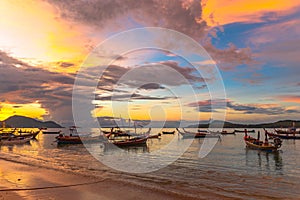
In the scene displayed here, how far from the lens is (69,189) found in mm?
15719

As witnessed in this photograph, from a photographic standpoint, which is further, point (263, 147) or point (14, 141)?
point (14, 141)

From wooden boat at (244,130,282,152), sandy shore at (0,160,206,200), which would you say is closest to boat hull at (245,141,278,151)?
wooden boat at (244,130,282,152)

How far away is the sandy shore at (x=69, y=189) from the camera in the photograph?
551 inches

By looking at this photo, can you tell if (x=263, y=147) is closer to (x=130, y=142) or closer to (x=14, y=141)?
(x=130, y=142)

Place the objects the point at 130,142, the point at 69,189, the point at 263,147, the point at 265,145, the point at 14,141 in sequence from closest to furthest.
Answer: the point at 69,189, the point at 263,147, the point at 265,145, the point at 130,142, the point at 14,141

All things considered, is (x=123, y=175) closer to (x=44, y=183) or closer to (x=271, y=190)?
(x=44, y=183)


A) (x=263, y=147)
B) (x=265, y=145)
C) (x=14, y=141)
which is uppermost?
(x=265, y=145)

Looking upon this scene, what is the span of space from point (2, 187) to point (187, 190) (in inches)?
430

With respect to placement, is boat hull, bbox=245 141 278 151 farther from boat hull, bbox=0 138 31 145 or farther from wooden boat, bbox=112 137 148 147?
boat hull, bbox=0 138 31 145

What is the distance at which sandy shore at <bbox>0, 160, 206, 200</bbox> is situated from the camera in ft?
45.9

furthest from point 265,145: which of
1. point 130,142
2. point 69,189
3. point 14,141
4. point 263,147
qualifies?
point 14,141

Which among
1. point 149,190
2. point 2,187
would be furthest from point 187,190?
point 2,187

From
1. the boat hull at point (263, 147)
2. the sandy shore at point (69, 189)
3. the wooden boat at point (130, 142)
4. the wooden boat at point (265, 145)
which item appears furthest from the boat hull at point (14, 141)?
the boat hull at point (263, 147)

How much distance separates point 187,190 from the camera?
57.7ft
